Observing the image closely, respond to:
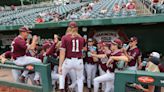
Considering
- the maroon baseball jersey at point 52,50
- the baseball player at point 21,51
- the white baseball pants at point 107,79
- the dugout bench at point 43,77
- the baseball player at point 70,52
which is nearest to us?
the dugout bench at point 43,77

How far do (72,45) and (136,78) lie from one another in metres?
1.66

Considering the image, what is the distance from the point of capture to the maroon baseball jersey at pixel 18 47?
4.21 meters

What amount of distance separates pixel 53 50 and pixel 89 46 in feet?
2.93

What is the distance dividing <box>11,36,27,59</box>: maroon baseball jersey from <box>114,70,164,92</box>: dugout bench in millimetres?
1796

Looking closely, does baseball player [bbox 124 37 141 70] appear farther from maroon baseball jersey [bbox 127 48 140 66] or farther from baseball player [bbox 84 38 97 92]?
baseball player [bbox 84 38 97 92]

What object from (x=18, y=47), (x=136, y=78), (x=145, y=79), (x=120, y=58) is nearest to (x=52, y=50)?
(x=18, y=47)

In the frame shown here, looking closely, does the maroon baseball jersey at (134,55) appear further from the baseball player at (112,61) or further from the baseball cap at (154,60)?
the baseball cap at (154,60)

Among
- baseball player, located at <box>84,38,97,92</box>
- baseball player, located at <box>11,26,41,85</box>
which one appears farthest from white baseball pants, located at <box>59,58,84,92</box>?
baseball player, located at <box>84,38,97,92</box>

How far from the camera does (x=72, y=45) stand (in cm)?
442

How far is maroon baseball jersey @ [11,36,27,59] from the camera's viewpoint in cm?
421

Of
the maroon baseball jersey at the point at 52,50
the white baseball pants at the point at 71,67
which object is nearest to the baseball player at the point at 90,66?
the maroon baseball jersey at the point at 52,50

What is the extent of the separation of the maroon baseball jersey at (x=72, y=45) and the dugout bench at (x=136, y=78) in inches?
55.6

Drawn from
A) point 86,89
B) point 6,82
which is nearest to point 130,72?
point 6,82

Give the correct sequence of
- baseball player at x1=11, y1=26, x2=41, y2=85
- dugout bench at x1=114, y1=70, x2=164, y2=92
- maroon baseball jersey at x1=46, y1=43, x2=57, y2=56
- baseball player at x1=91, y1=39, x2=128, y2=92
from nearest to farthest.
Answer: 1. dugout bench at x1=114, y1=70, x2=164, y2=92
2. baseball player at x1=91, y1=39, x2=128, y2=92
3. baseball player at x1=11, y1=26, x2=41, y2=85
4. maroon baseball jersey at x1=46, y1=43, x2=57, y2=56
